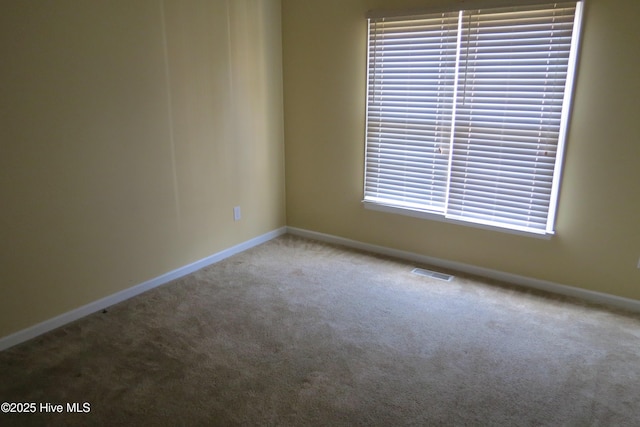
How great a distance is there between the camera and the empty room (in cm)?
223

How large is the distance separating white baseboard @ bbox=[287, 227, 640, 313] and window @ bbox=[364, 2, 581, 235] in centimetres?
39

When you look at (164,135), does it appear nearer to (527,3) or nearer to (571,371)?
(527,3)

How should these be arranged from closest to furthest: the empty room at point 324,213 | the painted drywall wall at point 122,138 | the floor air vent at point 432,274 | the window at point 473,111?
the empty room at point 324,213 → the painted drywall wall at point 122,138 → the window at point 473,111 → the floor air vent at point 432,274

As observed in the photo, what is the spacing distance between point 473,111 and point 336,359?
6.85 ft

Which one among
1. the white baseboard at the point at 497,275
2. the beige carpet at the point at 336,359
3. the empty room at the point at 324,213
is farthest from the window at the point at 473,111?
the beige carpet at the point at 336,359

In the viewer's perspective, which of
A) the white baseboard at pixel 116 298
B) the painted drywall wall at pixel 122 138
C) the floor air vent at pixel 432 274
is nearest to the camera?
the painted drywall wall at pixel 122 138

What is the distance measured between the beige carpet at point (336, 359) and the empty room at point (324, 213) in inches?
0.6

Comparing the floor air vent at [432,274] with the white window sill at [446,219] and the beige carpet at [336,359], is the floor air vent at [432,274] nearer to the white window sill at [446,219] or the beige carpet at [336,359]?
the beige carpet at [336,359]

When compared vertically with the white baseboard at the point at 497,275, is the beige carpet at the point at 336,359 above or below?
below

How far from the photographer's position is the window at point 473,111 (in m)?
2.98

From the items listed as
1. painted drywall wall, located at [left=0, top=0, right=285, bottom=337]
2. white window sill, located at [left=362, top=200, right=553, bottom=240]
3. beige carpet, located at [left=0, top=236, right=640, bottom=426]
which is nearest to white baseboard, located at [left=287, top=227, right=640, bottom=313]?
beige carpet, located at [left=0, top=236, right=640, bottom=426]

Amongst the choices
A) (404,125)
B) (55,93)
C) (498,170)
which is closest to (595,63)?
(498,170)

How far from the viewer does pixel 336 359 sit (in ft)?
7.96

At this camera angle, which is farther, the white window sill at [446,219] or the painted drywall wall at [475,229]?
the white window sill at [446,219]
